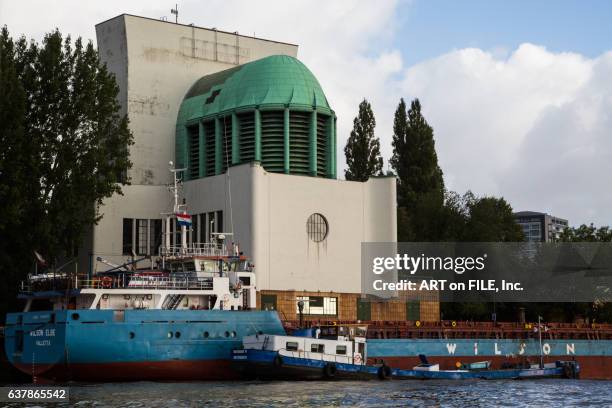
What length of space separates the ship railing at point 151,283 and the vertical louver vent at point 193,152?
2087 centimetres

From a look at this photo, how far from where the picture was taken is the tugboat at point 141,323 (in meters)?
52.9

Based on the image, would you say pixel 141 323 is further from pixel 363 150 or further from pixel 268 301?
pixel 363 150

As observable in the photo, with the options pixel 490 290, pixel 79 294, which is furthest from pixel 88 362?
pixel 490 290

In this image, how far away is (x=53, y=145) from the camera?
65938mm

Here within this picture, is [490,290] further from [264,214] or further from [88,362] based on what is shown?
[88,362]

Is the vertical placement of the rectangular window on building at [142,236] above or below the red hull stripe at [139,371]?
above

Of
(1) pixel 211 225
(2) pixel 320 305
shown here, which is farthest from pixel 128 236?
(2) pixel 320 305

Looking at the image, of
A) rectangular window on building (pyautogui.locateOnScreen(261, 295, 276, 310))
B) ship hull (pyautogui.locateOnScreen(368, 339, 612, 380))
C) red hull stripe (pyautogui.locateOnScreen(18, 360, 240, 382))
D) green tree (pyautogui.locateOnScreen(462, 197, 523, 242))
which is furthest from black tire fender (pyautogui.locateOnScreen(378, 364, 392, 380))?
green tree (pyautogui.locateOnScreen(462, 197, 523, 242))

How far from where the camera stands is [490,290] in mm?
85500

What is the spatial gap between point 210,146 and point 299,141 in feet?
21.6

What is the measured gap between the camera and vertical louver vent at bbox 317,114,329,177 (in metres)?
75.6

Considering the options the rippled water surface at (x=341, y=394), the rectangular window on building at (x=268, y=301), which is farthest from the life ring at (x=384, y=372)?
the rectangular window on building at (x=268, y=301)

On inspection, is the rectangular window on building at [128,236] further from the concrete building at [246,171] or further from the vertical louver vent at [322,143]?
the vertical louver vent at [322,143]

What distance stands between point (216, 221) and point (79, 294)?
1806 cm
